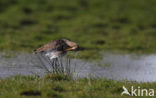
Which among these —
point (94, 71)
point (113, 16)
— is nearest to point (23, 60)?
point (94, 71)

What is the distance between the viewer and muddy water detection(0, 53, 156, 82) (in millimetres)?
11375

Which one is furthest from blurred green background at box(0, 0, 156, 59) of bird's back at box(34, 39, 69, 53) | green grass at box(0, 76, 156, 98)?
green grass at box(0, 76, 156, 98)

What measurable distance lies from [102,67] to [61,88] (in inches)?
208

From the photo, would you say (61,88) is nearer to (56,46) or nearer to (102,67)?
(56,46)

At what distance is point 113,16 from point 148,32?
3.85 m

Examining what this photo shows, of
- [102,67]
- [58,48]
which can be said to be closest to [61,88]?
[58,48]

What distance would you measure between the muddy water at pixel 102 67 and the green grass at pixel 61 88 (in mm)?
1299

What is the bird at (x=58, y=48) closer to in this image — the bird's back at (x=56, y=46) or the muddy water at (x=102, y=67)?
the bird's back at (x=56, y=46)

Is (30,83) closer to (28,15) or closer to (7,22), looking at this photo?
(7,22)

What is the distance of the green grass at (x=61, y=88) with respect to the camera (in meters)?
7.72

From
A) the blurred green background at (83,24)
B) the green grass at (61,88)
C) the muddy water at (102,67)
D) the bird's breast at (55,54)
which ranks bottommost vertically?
the green grass at (61,88)

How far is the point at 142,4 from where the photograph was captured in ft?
109

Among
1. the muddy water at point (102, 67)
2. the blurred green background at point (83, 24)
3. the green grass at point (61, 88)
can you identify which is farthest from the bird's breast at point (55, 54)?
the blurred green background at point (83, 24)

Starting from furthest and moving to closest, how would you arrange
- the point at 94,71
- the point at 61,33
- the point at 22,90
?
the point at 61,33
the point at 94,71
the point at 22,90
